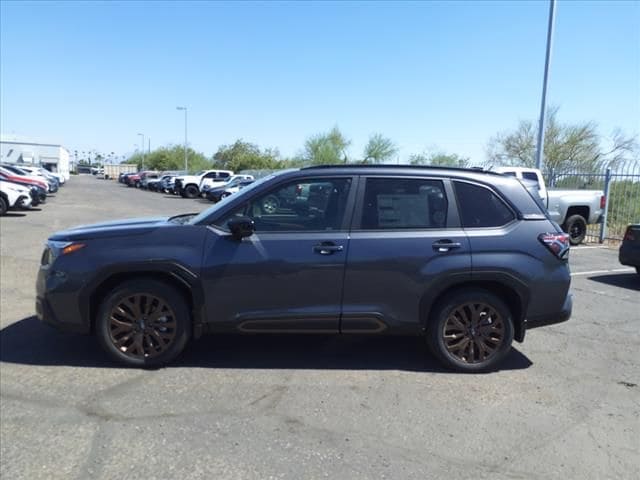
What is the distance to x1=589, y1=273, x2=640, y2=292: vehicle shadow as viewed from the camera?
9.00 metres

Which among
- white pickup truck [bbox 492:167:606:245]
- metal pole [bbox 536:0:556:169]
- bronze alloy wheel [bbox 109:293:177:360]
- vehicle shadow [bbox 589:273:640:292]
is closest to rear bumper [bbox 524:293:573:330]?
bronze alloy wheel [bbox 109:293:177:360]

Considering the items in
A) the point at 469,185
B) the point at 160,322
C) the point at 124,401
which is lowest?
the point at 124,401

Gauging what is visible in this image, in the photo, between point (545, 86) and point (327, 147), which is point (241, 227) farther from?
point (327, 147)

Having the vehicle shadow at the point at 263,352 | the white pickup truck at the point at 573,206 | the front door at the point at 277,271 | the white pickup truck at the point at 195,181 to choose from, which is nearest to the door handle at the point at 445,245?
the front door at the point at 277,271

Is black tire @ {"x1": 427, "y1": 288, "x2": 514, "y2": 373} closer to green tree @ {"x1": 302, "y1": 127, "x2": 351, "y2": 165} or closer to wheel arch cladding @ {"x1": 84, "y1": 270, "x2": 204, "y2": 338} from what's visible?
wheel arch cladding @ {"x1": 84, "y1": 270, "x2": 204, "y2": 338}

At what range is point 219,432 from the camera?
11.6ft

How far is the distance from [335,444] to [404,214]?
2119 mm

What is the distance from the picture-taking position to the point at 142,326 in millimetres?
4562

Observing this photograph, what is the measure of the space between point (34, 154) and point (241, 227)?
83.3m

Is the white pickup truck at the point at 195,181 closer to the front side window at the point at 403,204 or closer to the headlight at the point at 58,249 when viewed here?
the headlight at the point at 58,249

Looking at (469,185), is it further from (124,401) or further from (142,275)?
(124,401)

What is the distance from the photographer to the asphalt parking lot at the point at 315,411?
10.5ft

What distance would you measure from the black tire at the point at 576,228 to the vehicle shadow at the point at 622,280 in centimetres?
417

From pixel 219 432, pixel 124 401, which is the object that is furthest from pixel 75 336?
pixel 219 432
